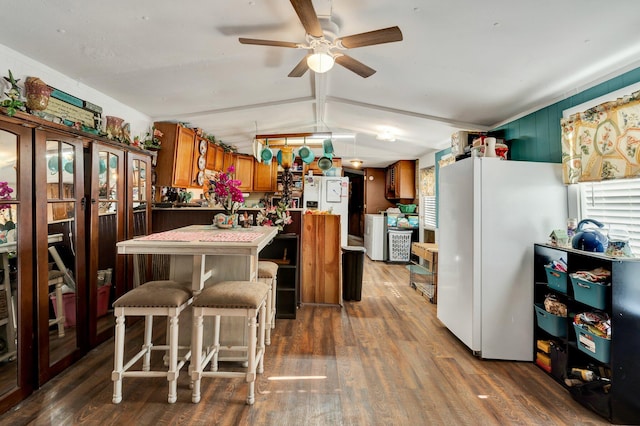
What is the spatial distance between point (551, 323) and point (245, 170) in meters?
5.22

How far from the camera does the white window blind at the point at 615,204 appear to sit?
1947 millimetres

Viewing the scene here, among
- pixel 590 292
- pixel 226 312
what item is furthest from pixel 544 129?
pixel 226 312

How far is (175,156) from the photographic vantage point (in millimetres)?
3652

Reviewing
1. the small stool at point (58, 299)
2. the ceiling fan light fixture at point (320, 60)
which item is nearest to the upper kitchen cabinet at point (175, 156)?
the small stool at point (58, 299)

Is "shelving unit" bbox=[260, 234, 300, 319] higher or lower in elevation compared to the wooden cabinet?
lower

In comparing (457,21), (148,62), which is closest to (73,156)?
(148,62)

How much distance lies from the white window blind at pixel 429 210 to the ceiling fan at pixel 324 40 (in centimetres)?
362

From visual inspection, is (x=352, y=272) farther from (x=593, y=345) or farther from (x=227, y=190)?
(x=593, y=345)

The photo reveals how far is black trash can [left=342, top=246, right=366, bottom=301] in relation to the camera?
3815 millimetres

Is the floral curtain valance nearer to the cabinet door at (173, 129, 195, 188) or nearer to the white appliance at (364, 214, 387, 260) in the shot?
the cabinet door at (173, 129, 195, 188)

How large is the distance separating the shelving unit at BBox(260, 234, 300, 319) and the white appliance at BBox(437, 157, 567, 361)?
1742 millimetres

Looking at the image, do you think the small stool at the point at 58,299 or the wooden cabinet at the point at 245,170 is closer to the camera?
the small stool at the point at 58,299

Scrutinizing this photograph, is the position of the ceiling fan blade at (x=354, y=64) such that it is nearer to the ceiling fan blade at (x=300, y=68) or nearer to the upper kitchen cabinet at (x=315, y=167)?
the ceiling fan blade at (x=300, y=68)

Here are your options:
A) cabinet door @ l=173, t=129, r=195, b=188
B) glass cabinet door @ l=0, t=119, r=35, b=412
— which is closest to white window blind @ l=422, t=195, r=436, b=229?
cabinet door @ l=173, t=129, r=195, b=188
